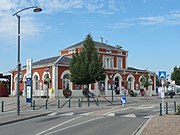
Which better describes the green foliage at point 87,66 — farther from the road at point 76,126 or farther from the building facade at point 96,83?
the road at point 76,126

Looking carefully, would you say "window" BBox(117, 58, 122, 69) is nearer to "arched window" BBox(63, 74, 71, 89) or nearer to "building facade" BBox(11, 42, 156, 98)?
"building facade" BBox(11, 42, 156, 98)

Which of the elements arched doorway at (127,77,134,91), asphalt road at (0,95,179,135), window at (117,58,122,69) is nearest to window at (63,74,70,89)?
window at (117,58,122,69)

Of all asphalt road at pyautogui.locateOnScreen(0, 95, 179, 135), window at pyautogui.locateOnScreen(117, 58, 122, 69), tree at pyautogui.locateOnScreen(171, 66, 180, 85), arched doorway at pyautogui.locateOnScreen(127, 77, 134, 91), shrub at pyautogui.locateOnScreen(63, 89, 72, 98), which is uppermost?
window at pyautogui.locateOnScreen(117, 58, 122, 69)

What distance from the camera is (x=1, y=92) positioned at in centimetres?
5506

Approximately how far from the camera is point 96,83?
60.1 metres

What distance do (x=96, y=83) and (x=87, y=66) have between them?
1927 centimetres

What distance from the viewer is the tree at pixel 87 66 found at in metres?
41.1

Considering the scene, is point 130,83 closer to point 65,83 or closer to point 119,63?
point 119,63

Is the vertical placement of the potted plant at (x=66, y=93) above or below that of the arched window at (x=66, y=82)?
below

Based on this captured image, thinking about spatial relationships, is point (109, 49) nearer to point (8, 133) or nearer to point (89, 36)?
point (89, 36)

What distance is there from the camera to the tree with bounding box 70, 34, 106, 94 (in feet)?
135

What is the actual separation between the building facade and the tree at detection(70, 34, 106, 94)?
9602mm

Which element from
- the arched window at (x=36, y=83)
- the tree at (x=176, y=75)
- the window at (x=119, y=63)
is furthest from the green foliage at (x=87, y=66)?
the tree at (x=176, y=75)

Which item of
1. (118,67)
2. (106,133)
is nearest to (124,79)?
(118,67)
